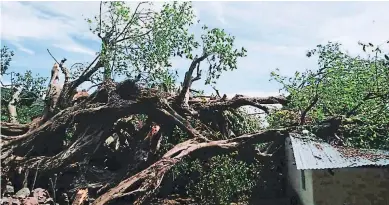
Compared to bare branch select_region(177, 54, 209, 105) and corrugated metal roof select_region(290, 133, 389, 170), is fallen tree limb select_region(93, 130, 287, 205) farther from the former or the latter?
corrugated metal roof select_region(290, 133, 389, 170)

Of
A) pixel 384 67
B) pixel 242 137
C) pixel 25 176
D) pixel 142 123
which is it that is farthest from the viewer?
pixel 142 123

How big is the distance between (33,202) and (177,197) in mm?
4628

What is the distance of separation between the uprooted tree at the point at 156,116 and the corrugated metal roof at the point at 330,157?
4.95ft

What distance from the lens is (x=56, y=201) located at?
10805 millimetres

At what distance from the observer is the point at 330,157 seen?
28.0 ft

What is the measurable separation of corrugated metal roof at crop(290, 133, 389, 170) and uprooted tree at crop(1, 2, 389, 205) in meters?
1.51

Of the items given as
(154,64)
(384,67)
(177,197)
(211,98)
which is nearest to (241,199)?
(177,197)

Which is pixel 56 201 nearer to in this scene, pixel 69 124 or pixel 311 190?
pixel 69 124

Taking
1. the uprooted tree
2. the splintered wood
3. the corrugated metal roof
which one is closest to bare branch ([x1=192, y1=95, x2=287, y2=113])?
the uprooted tree

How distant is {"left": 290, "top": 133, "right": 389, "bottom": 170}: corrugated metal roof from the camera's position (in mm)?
7922

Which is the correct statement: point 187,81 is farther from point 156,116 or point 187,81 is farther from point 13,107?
point 13,107

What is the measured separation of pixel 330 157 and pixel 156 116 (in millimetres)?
4963

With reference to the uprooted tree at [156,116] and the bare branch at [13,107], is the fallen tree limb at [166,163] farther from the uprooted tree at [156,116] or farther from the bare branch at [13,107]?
the bare branch at [13,107]

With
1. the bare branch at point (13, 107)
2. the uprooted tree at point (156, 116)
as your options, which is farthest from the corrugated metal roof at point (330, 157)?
the bare branch at point (13, 107)
